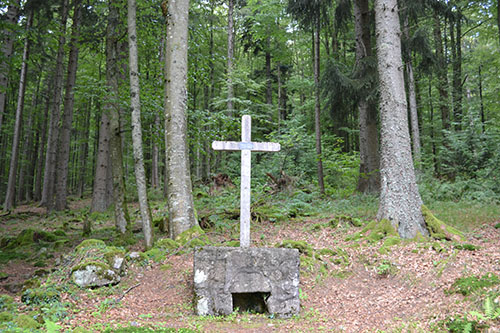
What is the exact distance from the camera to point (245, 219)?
5.21 meters

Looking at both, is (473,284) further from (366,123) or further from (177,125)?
(366,123)

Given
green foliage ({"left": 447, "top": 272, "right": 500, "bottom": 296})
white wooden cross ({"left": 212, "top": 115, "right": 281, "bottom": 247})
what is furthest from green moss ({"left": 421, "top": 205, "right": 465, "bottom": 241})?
white wooden cross ({"left": 212, "top": 115, "right": 281, "bottom": 247})

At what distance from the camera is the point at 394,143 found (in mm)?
7250

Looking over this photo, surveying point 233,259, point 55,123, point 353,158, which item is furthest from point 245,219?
point 55,123

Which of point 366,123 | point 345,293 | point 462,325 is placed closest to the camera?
point 462,325

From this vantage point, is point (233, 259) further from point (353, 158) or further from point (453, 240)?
point (353, 158)

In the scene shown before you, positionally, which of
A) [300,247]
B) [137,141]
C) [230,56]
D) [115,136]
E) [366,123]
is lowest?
[300,247]

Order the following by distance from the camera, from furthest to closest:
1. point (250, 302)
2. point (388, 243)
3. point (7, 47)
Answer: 1. point (7, 47)
2. point (388, 243)
3. point (250, 302)

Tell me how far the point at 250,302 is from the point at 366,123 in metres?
9.35

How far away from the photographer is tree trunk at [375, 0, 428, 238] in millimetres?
7000

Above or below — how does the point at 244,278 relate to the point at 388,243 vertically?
below

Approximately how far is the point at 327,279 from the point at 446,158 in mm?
9851

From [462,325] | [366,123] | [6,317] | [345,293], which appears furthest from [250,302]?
[366,123]

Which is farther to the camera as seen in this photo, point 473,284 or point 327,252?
point 327,252
